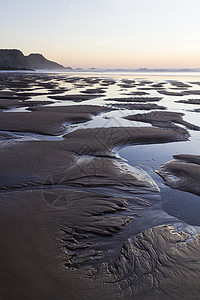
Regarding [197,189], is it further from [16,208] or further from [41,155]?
[41,155]

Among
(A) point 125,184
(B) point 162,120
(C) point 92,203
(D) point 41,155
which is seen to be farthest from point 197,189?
(B) point 162,120

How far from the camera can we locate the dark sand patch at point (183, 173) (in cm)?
501

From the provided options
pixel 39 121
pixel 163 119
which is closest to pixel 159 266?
pixel 39 121

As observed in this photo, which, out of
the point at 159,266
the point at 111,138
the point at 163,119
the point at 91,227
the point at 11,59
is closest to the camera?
the point at 159,266

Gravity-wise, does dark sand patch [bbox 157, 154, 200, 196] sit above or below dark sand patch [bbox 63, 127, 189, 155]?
below

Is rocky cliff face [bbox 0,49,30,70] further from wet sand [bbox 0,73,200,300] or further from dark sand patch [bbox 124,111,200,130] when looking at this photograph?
wet sand [bbox 0,73,200,300]

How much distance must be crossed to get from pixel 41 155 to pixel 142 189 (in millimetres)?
3065

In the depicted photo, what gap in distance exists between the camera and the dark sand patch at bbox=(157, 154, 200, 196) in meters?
5.01

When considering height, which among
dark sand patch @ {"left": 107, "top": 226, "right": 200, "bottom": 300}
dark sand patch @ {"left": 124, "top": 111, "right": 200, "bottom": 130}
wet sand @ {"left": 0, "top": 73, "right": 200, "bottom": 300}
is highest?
dark sand patch @ {"left": 124, "top": 111, "right": 200, "bottom": 130}

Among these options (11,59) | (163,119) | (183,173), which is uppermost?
(11,59)

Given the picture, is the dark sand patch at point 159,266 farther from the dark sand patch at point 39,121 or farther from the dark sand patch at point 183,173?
the dark sand patch at point 39,121

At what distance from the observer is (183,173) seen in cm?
561

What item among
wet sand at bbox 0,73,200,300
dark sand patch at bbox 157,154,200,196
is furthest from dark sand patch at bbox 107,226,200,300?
dark sand patch at bbox 157,154,200,196

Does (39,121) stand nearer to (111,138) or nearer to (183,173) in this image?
(111,138)
